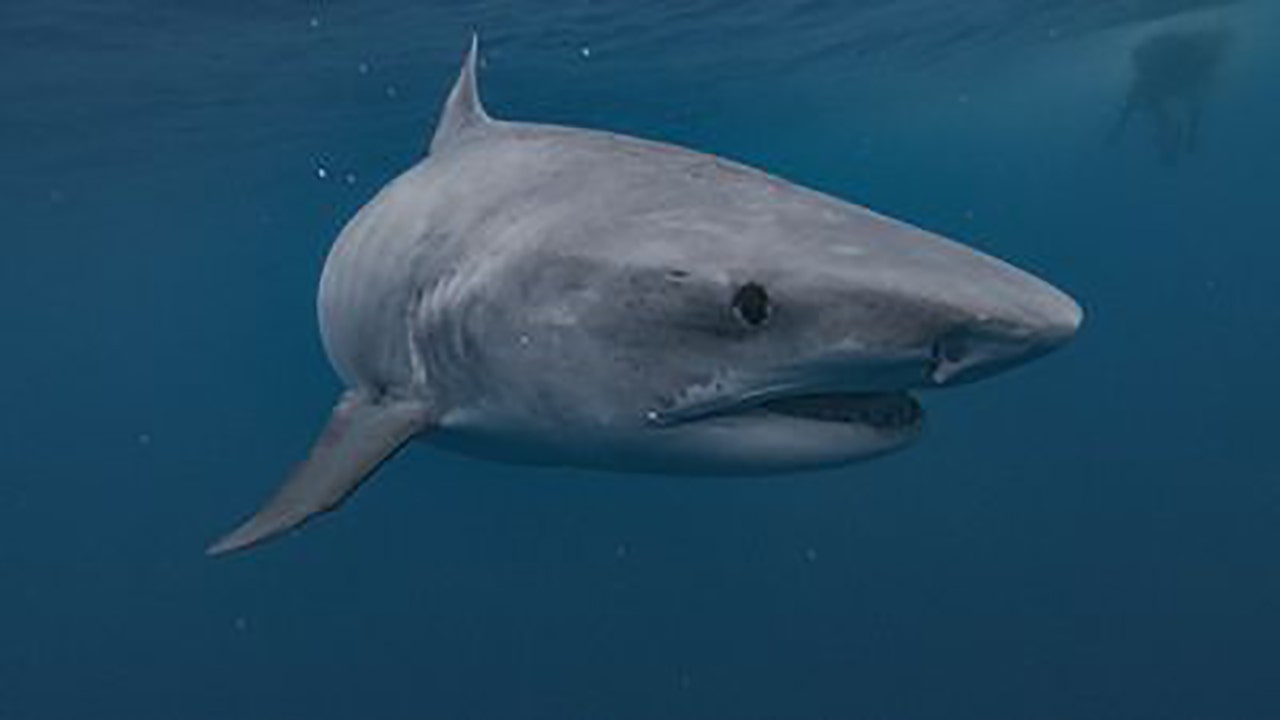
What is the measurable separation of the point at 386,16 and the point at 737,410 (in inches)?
719

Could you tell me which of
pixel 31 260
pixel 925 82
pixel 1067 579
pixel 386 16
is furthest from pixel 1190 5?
pixel 31 260

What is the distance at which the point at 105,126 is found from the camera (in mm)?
27703

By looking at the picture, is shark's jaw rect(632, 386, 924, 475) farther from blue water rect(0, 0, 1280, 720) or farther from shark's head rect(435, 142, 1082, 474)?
blue water rect(0, 0, 1280, 720)

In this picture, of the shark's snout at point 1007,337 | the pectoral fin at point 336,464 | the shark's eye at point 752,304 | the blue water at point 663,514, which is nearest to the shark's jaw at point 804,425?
the shark's eye at point 752,304

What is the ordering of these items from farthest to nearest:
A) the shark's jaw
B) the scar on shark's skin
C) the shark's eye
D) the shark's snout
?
1. the scar on shark's skin
2. the shark's jaw
3. the shark's eye
4. the shark's snout

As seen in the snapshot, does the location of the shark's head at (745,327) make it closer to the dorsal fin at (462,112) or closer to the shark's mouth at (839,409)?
the shark's mouth at (839,409)

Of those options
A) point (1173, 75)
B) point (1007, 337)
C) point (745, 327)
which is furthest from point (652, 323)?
point (1173, 75)

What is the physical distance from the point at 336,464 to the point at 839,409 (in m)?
2.11

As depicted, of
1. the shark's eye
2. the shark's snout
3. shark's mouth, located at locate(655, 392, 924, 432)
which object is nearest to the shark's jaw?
shark's mouth, located at locate(655, 392, 924, 432)

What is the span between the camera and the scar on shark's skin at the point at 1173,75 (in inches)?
1375

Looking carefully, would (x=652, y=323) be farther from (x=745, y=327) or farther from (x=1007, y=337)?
(x=1007, y=337)

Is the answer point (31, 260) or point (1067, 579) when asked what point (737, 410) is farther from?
point (31, 260)

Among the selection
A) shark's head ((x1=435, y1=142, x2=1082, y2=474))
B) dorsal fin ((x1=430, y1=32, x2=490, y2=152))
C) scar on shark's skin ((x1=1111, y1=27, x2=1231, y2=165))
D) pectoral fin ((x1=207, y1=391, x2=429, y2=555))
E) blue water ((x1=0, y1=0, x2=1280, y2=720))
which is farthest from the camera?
scar on shark's skin ((x1=1111, y1=27, x2=1231, y2=165))

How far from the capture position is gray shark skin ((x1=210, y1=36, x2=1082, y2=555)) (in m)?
3.37
